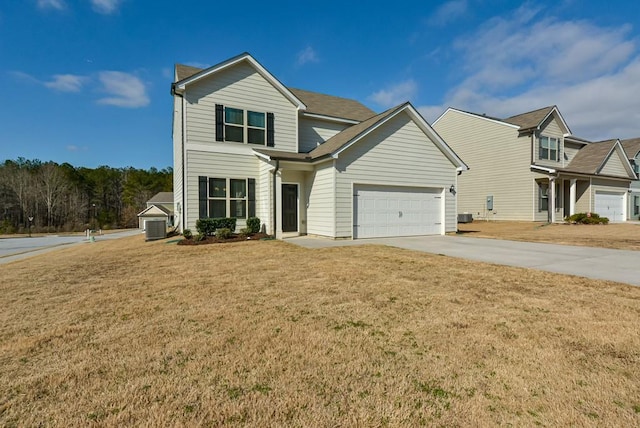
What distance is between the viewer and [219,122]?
12812 millimetres

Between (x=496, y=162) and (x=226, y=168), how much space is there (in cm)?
1891

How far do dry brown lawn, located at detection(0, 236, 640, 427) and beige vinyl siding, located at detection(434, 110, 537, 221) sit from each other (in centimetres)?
1758

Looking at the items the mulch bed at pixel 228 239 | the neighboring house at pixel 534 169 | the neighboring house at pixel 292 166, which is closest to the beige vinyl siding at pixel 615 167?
the neighboring house at pixel 534 169

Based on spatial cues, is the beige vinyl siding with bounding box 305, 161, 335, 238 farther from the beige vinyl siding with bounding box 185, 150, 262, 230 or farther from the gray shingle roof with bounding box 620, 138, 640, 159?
the gray shingle roof with bounding box 620, 138, 640, 159

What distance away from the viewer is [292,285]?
17.2 feet

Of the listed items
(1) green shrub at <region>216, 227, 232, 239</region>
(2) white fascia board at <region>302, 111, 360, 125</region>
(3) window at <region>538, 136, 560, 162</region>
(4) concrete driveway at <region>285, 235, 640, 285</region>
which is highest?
(2) white fascia board at <region>302, 111, 360, 125</region>

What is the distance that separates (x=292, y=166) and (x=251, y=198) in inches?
103

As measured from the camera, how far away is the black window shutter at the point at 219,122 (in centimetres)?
1280

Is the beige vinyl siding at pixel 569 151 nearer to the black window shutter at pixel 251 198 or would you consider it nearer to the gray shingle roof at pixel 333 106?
the gray shingle roof at pixel 333 106

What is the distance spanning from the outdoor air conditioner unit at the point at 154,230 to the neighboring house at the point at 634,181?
3374 centimetres

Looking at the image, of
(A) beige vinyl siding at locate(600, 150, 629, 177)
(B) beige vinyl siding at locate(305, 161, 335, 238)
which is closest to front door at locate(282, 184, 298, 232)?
(B) beige vinyl siding at locate(305, 161, 335, 238)

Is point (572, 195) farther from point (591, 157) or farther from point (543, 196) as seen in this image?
point (591, 157)

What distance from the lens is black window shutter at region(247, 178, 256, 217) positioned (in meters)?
13.3

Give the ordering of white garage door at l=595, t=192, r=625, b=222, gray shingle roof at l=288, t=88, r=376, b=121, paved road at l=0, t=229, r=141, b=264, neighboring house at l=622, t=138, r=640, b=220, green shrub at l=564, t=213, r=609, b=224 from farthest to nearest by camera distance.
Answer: neighboring house at l=622, t=138, r=640, b=220
white garage door at l=595, t=192, r=625, b=222
green shrub at l=564, t=213, r=609, b=224
gray shingle roof at l=288, t=88, r=376, b=121
paved road at l=0, t=229, r=141, b=264
